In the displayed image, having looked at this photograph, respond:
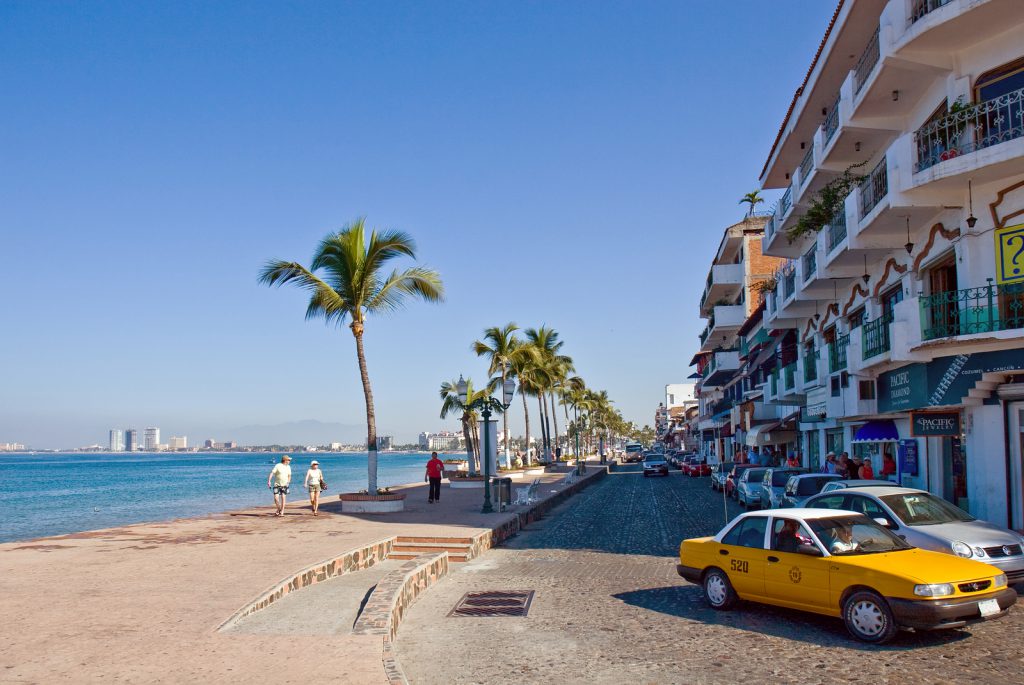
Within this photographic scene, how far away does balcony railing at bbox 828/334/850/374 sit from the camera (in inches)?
1075

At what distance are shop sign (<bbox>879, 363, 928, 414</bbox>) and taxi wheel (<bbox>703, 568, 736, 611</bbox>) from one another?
9.02m

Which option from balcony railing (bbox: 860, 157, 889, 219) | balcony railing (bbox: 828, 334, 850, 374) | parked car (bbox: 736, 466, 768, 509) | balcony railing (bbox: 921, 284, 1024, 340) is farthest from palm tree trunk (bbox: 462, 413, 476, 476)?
balcony railing (bbox: 921, 284, 1024, 340)

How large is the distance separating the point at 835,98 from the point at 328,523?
19783mm

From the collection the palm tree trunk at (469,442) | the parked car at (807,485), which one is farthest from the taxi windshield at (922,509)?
the palm tree trunk at (469,442)

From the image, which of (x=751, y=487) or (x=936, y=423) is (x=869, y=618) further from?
(x=751, y=487)

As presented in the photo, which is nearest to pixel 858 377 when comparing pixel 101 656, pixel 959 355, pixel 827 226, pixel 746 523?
pixel 827 226

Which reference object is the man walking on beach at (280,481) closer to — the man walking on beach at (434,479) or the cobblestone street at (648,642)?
the man walking on beach at (434,479)

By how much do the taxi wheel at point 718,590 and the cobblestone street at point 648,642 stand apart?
0.15 m

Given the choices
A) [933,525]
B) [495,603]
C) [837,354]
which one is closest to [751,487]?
[837,354]

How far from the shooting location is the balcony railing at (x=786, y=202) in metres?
30.9

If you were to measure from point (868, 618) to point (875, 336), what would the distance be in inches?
580

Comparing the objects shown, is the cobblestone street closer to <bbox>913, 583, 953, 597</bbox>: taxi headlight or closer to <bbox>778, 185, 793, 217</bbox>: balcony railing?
<bbox>913, 583, 953, 597</bbox>: taxi headlight

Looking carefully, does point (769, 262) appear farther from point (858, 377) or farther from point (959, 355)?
point (959, 355)

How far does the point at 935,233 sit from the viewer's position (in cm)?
1908
